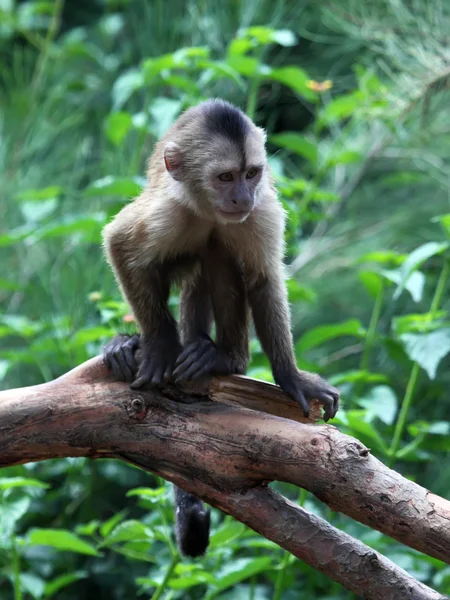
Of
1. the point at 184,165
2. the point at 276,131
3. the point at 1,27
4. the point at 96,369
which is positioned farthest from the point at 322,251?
the point at 1,27

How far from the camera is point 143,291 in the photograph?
3.09 m

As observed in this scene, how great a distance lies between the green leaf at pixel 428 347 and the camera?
10.6 feet

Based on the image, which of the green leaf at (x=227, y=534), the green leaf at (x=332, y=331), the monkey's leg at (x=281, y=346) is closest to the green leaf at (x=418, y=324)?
the green leaf at (x=332, y=331)

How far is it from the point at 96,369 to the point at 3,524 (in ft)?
2.16

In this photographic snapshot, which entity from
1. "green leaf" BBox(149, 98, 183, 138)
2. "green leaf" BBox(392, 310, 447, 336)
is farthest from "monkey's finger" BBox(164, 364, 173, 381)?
"green leaf" BBox(149, 98, 183, 138)

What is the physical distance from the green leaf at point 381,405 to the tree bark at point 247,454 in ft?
1.98

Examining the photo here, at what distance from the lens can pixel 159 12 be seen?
5594 mm

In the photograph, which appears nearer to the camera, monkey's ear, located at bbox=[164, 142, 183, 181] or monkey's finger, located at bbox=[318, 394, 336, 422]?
monkey's finger, located at bbox=[318, 394, 336, 422]

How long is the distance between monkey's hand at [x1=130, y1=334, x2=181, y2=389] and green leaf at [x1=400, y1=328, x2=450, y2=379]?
97 cm

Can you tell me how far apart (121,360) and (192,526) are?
0.66 m

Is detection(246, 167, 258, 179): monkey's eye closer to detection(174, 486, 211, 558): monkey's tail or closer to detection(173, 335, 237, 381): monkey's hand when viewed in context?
detection(173, 335, 237, 381): monkey's hand

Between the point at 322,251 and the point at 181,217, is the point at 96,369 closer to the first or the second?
the point at 181,217

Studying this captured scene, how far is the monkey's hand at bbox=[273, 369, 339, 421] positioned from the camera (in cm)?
289

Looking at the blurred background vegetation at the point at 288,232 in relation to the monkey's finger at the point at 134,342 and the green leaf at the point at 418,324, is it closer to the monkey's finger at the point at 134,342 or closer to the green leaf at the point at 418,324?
the green leaf at the point at 418,324
